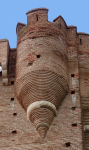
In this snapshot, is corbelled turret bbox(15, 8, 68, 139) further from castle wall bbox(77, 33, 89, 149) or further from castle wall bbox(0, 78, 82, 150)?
castle wall bbox(77, 33, 89, 149)

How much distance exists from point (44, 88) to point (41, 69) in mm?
990

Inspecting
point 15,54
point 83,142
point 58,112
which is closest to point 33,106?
point 58,112

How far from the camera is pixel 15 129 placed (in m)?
19.2

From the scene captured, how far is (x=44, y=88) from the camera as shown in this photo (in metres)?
19.1

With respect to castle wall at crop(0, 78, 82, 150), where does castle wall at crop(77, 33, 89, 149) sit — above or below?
above

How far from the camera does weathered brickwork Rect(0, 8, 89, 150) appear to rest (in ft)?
61.3

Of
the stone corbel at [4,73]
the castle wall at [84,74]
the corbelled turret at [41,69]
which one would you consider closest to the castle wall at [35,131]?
the corbelled turret at [41,69]

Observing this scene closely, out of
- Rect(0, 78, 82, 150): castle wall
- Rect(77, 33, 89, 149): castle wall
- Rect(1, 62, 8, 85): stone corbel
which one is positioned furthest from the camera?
Rect(1, 62, 8, 85): stone corbel

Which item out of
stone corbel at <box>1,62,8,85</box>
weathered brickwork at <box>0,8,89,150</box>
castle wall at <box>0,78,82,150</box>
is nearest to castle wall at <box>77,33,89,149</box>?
weathered brickwork at <box>0,8,89,150</box>

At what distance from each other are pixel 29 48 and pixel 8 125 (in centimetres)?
393

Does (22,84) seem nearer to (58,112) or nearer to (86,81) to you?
(58,112)

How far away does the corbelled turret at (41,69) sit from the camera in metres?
18.9

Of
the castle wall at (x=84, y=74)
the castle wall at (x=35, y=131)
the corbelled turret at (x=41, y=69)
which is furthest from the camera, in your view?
the castle wall at (x=84, y=74)

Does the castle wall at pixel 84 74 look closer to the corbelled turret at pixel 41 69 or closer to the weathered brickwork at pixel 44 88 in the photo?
the weathered brickwork at pixel 44 88
